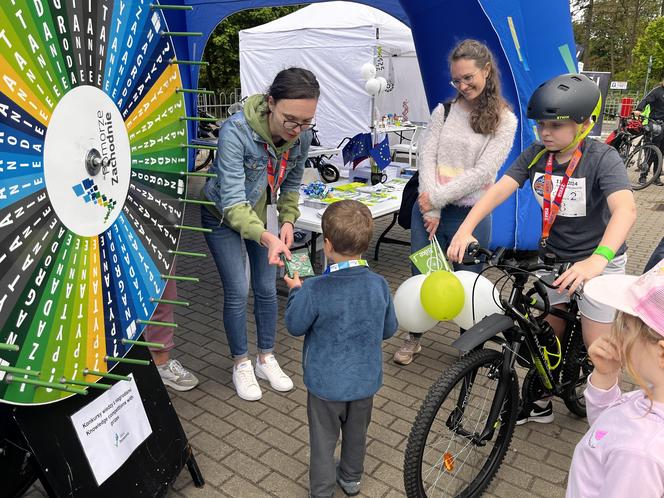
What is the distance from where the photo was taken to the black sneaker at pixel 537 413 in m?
2.67

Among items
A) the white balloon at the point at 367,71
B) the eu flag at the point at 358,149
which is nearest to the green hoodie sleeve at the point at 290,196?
the eu flag at the point at 358,149

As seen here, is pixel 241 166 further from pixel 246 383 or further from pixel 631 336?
pixel 631 336

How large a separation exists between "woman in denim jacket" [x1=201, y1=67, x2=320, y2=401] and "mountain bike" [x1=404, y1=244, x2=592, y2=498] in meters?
0.81

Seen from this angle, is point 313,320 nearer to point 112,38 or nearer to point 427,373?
point 112,38

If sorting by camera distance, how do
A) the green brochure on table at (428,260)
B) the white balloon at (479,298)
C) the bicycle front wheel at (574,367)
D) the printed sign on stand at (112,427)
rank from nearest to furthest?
the printed sign on stand at (112,427) → the bicycle front wheel at (574,367) → the white balloon at (479,298) → the green brochure on table at (428,260)

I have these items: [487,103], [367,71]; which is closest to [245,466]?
[487,103]

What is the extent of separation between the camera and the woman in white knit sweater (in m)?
2.92

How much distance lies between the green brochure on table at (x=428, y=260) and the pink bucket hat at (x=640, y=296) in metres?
1.77

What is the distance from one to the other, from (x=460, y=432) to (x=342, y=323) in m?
0.77

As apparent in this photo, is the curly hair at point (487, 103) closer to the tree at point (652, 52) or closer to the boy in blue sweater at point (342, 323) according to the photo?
the boy in blue sweater at point (342, 323)

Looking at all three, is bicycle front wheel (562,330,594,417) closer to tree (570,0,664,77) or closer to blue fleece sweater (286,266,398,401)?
blue fleece sweater (286,266,398,401)

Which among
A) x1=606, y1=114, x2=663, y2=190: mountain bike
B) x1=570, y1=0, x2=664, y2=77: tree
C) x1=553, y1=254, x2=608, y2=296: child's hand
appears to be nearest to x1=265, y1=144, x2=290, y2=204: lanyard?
x1=553, y1=254, x2=608, y2=296: child's hand

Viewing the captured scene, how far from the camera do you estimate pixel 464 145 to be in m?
3.09

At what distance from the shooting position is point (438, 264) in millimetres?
3062
